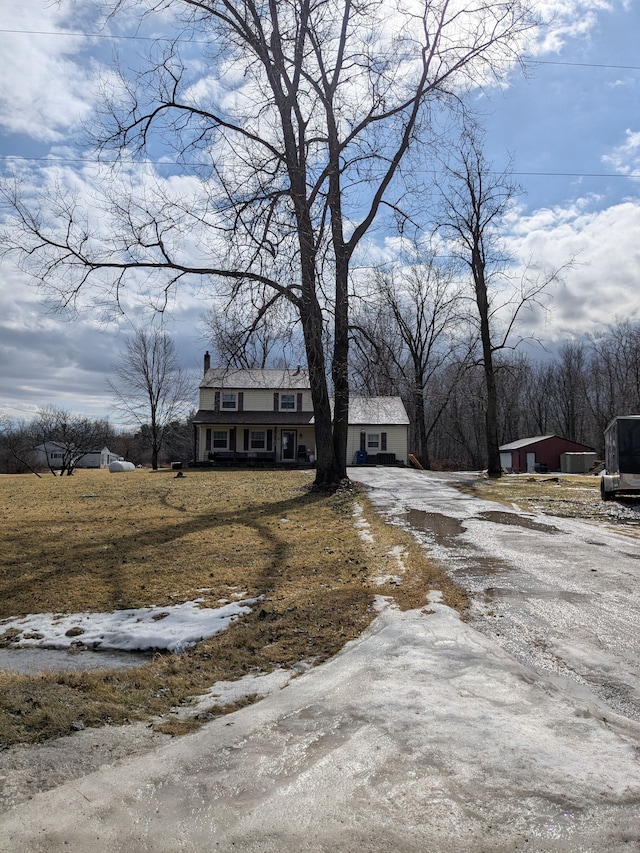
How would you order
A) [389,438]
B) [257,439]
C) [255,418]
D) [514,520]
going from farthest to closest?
[257,439], [389,438], [255,418], [514,520]

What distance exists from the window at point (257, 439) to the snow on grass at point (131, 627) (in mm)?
30577

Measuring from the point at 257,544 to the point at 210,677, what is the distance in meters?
5.10

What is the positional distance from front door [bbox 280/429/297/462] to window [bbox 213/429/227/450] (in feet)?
11.6

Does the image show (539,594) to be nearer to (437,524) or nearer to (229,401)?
(437,524)

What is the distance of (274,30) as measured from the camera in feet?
46.6

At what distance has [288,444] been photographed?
36594 mm

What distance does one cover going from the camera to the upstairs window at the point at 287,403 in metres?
36.8

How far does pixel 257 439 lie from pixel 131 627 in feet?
103

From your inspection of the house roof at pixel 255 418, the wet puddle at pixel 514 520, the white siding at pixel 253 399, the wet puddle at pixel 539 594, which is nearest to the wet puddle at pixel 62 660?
the wet puddle at pixel 539 594

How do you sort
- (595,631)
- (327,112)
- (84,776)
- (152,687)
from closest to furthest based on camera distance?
(84,776), (152,687), (595,631), (327,112)

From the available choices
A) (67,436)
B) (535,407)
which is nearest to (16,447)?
(67,436)

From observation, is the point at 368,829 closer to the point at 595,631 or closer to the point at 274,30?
the point at 595,631

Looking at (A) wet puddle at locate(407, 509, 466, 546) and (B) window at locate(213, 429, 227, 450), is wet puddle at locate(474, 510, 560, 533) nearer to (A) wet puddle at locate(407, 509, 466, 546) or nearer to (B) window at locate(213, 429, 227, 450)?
(A) wet puddle at locate(407, 509, 466, 546)

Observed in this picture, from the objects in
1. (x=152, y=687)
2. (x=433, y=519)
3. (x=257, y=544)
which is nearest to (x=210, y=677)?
(x=152, y=687)
